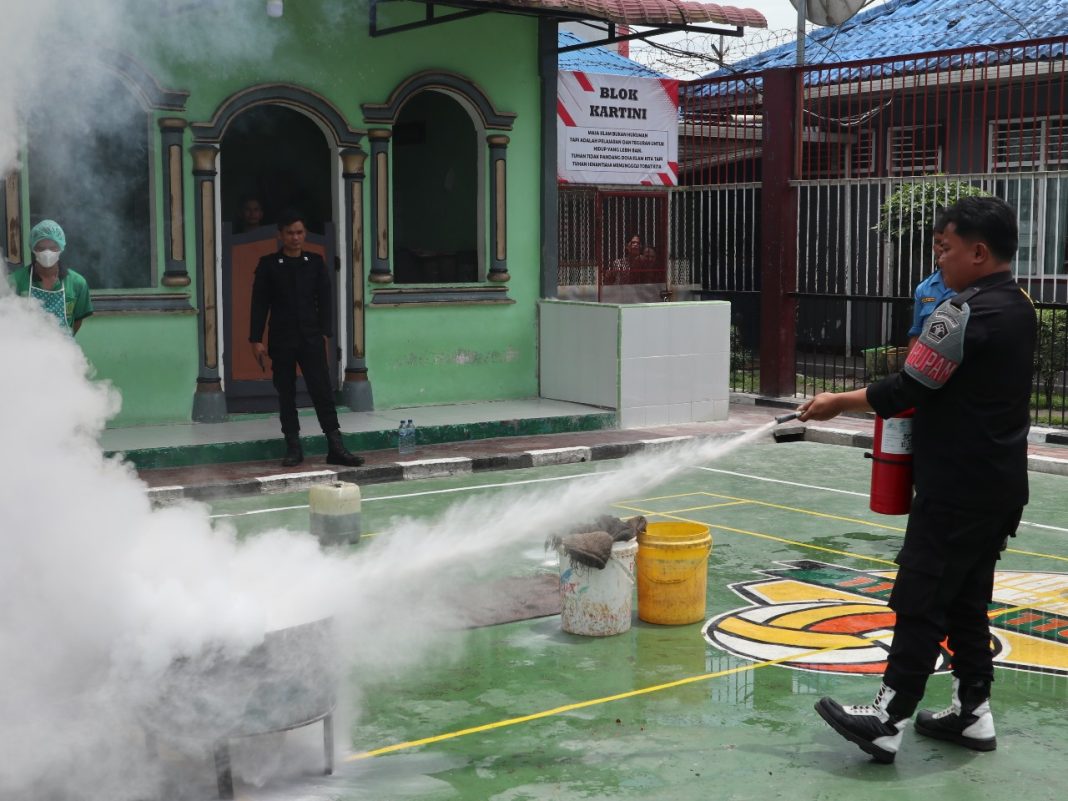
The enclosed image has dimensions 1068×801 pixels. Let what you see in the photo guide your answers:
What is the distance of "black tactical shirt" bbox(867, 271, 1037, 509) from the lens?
5340 millimetres

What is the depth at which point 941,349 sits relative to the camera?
5.32 meters

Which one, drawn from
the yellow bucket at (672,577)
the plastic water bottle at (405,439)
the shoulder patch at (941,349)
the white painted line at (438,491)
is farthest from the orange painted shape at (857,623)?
the plastic water bottle at (405,439)

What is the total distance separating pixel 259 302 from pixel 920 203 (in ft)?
26.4

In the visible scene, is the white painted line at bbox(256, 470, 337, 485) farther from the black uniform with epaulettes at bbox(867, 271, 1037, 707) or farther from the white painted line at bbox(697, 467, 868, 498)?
the black uniform with epaulettes at bbox(867, 271, 1037, 707)

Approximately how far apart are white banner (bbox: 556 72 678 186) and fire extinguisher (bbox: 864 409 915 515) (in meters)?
10.9

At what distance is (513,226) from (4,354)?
1126 cm

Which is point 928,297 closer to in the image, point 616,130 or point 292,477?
point 292,477

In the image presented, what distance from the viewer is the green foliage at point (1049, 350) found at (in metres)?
16.1

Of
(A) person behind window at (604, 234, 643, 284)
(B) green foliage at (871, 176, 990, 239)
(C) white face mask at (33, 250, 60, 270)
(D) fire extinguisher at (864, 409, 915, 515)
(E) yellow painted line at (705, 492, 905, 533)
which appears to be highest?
(B) green foliage at (871, 176, 990, 239)

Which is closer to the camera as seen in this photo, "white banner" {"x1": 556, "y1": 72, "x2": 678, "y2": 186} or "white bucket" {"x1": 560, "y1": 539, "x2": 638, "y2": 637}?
"white bucket" {"x1": 560, "y1": 539, "x2": 638, "y2": 637}

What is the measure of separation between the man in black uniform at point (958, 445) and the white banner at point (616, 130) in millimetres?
11112

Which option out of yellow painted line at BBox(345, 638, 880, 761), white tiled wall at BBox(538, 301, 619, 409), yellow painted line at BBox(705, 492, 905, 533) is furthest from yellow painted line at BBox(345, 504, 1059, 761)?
white tiled wall at BBox(538, 301, 619, 409)

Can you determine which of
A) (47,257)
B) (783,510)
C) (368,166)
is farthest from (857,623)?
(368,166)

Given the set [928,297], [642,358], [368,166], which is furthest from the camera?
[642,358]
